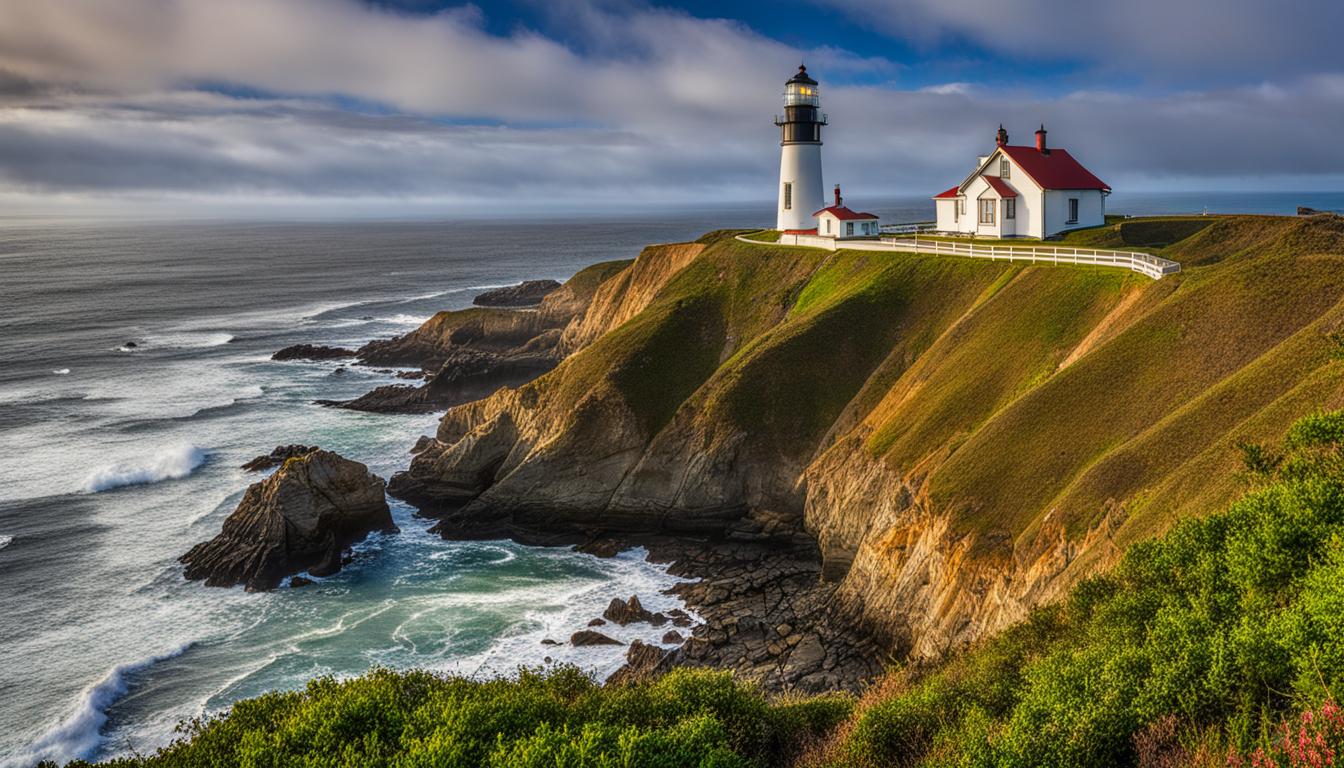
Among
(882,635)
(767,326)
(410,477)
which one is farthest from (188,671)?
(767,326)

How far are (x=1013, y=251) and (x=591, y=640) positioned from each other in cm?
3566

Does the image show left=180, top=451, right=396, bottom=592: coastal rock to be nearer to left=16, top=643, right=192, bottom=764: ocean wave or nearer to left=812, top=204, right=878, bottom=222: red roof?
left=16, top=643, right=192, bottom=764: ocean wave

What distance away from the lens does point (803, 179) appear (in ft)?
258

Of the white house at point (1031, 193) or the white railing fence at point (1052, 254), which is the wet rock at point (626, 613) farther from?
the white house at point (1031, 193)

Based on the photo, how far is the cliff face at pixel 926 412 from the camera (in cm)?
2964

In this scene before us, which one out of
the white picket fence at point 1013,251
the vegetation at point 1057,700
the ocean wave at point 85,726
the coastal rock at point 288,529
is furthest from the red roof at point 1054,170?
the ocean wave at point 85,726

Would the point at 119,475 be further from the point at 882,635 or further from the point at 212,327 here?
the point at 212,327

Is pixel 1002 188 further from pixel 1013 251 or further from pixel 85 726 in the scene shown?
pixel 85 726

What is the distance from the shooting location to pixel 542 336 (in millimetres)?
90750

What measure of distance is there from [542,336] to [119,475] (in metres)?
41.5

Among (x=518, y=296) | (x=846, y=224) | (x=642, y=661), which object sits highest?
(x=846, y=224)

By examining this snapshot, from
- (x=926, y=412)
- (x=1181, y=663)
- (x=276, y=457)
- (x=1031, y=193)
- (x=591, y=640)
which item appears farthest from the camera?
(x=1031, y=193)

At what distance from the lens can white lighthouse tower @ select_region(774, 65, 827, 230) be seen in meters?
77.4

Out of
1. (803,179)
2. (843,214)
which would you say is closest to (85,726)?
(843,214)
